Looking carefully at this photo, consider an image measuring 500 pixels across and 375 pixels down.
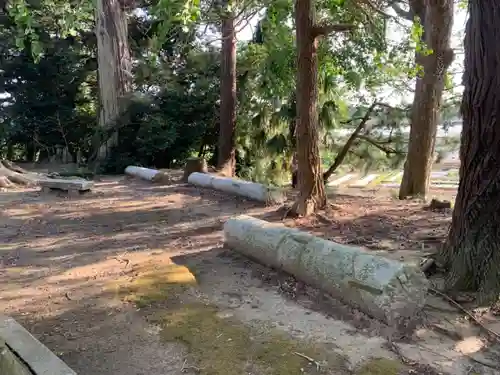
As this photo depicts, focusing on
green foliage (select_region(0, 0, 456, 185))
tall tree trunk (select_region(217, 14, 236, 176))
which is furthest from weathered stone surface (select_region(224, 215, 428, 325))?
tall tree trunk (select_region(217, 14, 236, 176))

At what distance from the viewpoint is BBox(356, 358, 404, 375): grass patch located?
2.69m

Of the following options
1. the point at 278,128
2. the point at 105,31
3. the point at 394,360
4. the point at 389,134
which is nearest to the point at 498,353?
the point at 394,360

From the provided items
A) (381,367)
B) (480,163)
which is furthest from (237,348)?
(480,163)

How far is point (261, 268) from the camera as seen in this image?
4.55 meters

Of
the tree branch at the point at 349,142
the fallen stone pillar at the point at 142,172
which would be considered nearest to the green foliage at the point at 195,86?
the tree branch at the point at 349,142

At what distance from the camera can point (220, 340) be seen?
3121 millimetres

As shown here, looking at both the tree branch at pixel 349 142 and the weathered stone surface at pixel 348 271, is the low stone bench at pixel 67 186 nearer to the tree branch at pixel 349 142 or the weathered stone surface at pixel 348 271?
the tree branch at pixel 349 142

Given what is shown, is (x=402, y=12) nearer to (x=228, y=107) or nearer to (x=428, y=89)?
(x=428, y=89)

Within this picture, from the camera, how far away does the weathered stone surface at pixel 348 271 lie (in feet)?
10.5

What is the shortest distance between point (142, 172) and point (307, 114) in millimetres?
6594

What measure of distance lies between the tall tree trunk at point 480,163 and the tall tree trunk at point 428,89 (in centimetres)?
399

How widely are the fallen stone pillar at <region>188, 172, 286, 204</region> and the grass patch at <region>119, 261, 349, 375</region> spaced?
12.5 feet

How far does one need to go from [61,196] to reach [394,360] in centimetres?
779

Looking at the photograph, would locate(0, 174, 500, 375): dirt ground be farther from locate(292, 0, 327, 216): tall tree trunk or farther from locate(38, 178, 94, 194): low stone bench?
locate(38, 178, 94, 194): low stone bench
